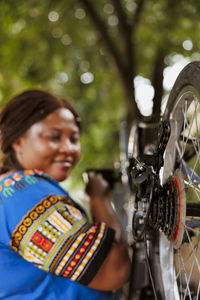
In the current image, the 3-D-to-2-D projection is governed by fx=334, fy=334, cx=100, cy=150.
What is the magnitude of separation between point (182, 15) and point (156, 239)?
2.43m

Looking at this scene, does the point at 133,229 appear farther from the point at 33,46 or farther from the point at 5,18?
the point at 33,46

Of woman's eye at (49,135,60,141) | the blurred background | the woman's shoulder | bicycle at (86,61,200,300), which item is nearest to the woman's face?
woman's eye at (49,135,60,141)

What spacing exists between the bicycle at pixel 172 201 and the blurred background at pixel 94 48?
4.94 ft

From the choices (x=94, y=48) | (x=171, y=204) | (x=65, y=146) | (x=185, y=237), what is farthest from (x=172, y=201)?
(x=94, y=48)

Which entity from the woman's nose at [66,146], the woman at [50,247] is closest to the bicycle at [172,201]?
the woman at [50,247]

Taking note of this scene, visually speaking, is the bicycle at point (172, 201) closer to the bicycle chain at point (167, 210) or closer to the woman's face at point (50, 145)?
the bicycle chain at point (167, 210)

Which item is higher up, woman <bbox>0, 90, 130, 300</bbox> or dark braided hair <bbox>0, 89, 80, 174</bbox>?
dark braided hair <bbox>0, 89, 80, 174</bbox>

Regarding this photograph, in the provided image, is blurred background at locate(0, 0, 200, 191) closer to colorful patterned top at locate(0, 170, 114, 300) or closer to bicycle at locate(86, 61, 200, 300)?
bicycle at locate(86, 61, 200, 300)

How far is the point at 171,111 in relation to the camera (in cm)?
124

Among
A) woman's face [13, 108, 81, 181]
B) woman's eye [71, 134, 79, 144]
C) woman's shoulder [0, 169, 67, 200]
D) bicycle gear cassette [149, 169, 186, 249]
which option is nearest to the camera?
bicycle gear cassette [149, 169, 186, 249]

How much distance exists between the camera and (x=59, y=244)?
48.2 inches

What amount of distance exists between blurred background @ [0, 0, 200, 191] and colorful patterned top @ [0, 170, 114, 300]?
5.68ft

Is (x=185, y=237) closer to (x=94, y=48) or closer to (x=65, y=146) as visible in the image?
(x=65, y=146)

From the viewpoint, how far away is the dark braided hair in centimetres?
154
